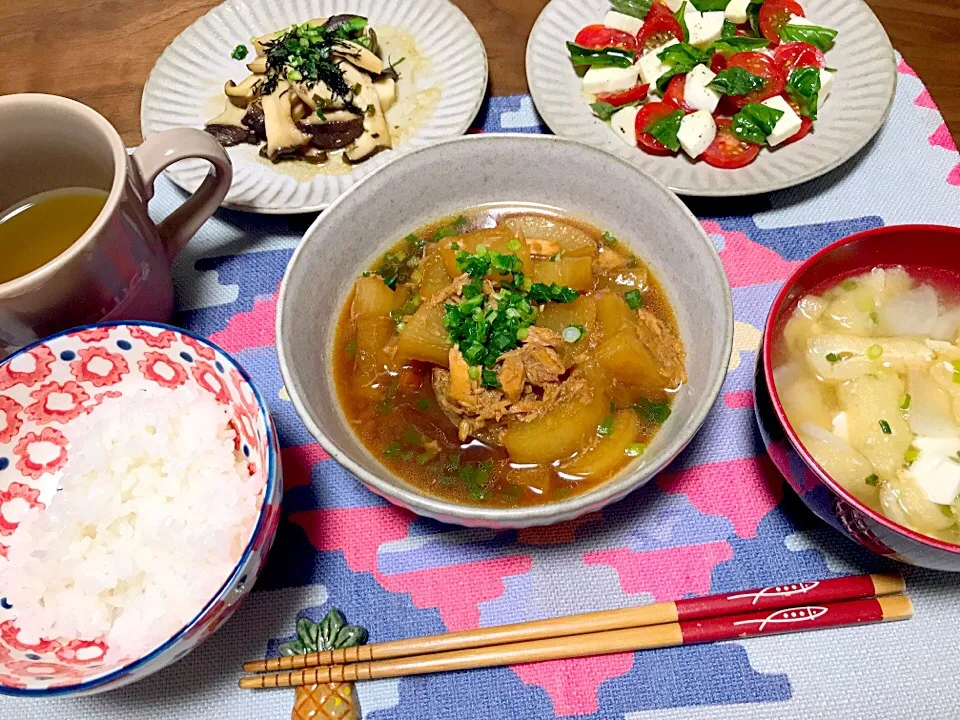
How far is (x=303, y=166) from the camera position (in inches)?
99.0

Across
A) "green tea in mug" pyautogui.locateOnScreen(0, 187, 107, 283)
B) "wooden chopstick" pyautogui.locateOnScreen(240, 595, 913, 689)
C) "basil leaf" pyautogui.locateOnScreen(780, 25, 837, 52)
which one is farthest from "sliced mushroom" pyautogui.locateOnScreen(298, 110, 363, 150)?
"wooden chopstick" pyautogui.locateOnScreen(240, 595, 913, 689)

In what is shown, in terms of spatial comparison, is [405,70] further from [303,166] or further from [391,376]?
[391,376]

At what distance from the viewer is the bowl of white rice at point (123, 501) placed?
1467 millimetres

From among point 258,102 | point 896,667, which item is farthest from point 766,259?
point 258,102

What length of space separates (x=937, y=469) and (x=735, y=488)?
478mm

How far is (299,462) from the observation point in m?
1.94

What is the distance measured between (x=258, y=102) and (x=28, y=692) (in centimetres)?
203

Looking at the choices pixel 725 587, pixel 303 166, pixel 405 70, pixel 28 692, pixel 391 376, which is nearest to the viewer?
pixel 28 692

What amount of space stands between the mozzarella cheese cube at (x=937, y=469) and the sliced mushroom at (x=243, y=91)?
2441 millimetres

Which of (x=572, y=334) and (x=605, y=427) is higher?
(x=572, y=334)

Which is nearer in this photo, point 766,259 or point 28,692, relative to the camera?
point 28,692

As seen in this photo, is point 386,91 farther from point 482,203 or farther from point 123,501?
point 123,501

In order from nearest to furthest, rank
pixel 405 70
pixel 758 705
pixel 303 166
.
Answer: pixel 758 705, pixel 303 166, pixel 405 70

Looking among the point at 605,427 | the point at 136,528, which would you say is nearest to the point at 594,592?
the point at 605,427
